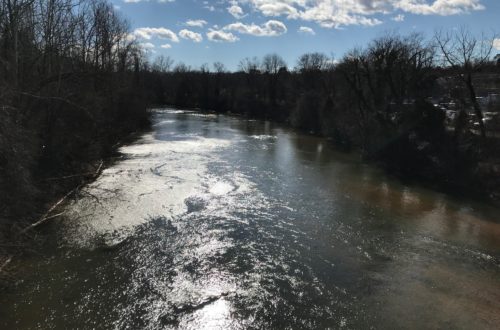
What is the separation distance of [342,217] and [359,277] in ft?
18.7

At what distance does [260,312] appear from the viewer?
1088cm

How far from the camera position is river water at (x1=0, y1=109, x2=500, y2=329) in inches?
426

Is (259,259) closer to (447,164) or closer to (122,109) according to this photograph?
(447,164)

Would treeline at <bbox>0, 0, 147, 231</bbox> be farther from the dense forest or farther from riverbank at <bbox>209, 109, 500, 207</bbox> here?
riverbank at <bbox>209, 109, 500, 207</bbox>

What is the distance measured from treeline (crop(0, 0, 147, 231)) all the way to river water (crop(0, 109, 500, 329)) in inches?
78.5

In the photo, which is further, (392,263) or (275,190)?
(275,190)

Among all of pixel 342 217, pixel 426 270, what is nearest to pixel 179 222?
pixel 342 217

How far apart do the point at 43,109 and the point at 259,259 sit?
15017 mm

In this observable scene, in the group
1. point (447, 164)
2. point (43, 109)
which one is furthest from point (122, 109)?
point (447, 164)

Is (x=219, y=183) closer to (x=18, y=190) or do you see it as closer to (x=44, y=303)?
(x=18, y=190)

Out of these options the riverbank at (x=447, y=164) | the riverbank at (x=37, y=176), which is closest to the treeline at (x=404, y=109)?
the riverbank at (x=447, y=164)

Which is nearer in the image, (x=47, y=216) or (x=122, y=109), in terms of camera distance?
(x=47, y=216)

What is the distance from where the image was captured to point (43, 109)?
22.0 meters

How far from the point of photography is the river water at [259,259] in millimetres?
10812
